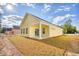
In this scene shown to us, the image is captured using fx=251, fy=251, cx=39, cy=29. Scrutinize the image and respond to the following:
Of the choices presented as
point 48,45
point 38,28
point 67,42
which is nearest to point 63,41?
point 67,42

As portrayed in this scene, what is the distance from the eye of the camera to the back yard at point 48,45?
89.1 inches

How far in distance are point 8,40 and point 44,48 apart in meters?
0.34

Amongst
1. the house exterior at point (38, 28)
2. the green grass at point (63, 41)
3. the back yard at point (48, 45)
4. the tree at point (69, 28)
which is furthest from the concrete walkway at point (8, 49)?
the tree at point (69, 28)

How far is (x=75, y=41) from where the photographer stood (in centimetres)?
229

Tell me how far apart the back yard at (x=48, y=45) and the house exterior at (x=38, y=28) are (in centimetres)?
5

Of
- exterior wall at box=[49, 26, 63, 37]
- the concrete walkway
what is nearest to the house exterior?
exterior wall at box=[49, 26, 63, 37]

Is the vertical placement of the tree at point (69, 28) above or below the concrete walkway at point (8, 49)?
above

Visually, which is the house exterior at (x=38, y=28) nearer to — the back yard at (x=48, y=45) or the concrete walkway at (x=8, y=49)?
the back yard at (x=48, y=45)

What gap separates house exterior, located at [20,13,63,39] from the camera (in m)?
2.28

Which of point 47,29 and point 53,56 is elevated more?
point 47,29

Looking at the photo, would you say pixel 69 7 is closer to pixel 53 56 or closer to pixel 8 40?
pixel 53 56

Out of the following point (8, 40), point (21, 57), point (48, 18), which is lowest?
point (21, 57)

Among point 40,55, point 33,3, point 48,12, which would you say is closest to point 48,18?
point 48,12

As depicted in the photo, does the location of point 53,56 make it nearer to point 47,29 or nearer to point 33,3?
point 47,29
